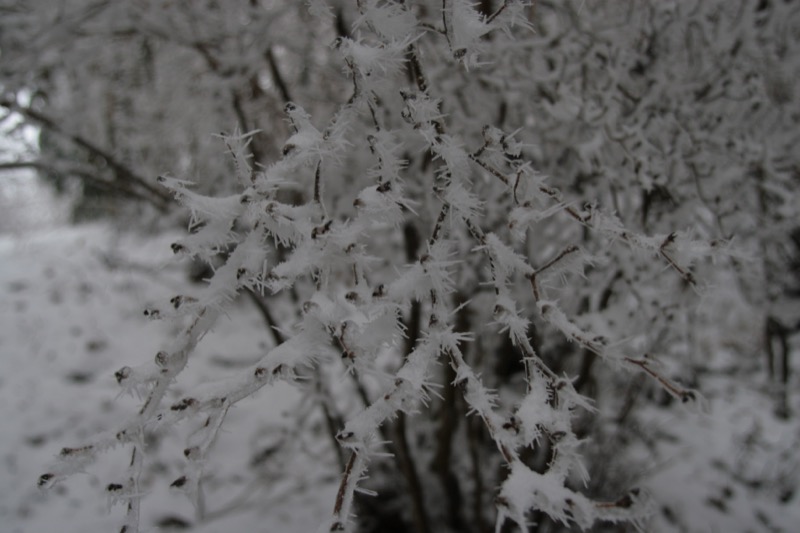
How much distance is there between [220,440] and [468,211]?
353cm

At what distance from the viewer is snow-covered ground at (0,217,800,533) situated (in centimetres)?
310

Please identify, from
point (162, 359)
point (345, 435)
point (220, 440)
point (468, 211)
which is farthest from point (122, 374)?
point (220, 440)

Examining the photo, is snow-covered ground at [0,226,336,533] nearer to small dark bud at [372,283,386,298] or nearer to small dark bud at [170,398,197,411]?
small dark bud at [170,398,197,411]

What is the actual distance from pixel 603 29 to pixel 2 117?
224cm

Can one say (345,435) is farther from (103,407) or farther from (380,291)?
(103,407)

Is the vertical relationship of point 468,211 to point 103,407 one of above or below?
below

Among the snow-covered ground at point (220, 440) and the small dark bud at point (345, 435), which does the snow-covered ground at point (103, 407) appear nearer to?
the snow-covered ground at point (220, 440)

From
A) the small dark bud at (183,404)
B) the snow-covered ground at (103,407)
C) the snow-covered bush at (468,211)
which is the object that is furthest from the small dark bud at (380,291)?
the snow-covered ground at (103,407)

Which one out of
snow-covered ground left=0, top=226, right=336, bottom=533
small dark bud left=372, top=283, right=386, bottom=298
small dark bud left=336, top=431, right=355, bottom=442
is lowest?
small dark bud left=336, top=431, right=355, bottom=442

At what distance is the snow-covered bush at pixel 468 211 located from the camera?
0.97m

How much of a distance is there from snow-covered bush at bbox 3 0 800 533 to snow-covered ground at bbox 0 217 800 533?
1.53 ft

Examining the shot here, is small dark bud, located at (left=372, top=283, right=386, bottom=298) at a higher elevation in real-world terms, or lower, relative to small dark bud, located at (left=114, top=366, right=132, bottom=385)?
lower

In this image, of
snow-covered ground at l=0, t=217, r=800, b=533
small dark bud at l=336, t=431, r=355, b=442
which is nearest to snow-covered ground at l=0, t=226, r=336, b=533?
snow-covered ground at l=0, t=217, r=800, b=533

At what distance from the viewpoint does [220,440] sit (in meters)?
3.90
